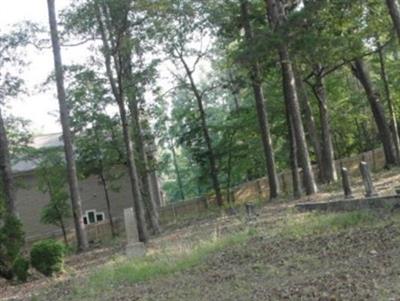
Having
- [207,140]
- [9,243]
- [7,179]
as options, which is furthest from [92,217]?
[9,243]

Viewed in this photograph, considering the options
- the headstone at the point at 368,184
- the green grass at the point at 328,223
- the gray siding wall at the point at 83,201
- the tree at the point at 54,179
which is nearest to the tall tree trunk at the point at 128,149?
the green grass at the point at 328,223

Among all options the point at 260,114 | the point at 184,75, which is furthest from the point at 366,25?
the point at 184,75

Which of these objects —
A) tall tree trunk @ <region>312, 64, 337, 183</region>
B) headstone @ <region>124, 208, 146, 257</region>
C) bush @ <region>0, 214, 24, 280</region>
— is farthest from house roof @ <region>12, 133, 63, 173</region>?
headstone @ <region>124, 208, 146, 257</region>

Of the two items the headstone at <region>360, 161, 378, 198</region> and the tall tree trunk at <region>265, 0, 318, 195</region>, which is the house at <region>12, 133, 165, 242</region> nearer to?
the tall tree trunk at <region>265, 0, 318, 195</region>

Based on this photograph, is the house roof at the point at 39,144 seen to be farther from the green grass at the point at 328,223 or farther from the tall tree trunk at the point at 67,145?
the green grass at the point at 328,223

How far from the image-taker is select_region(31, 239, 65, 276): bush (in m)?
17.1

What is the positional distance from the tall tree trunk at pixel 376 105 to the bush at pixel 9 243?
1939 cm

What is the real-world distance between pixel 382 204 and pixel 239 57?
30.0 feet

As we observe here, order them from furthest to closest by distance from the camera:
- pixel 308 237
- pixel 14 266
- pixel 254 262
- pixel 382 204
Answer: pixel 14 266 → pixel 382 204 → pixel 308 237 → pixel 254 262

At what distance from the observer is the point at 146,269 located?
13031 mm

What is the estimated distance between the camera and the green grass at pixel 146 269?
486 inches

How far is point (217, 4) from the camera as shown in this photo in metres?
28.3

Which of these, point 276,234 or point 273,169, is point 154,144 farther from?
point 276,234

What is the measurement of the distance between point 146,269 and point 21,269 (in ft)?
19.8
